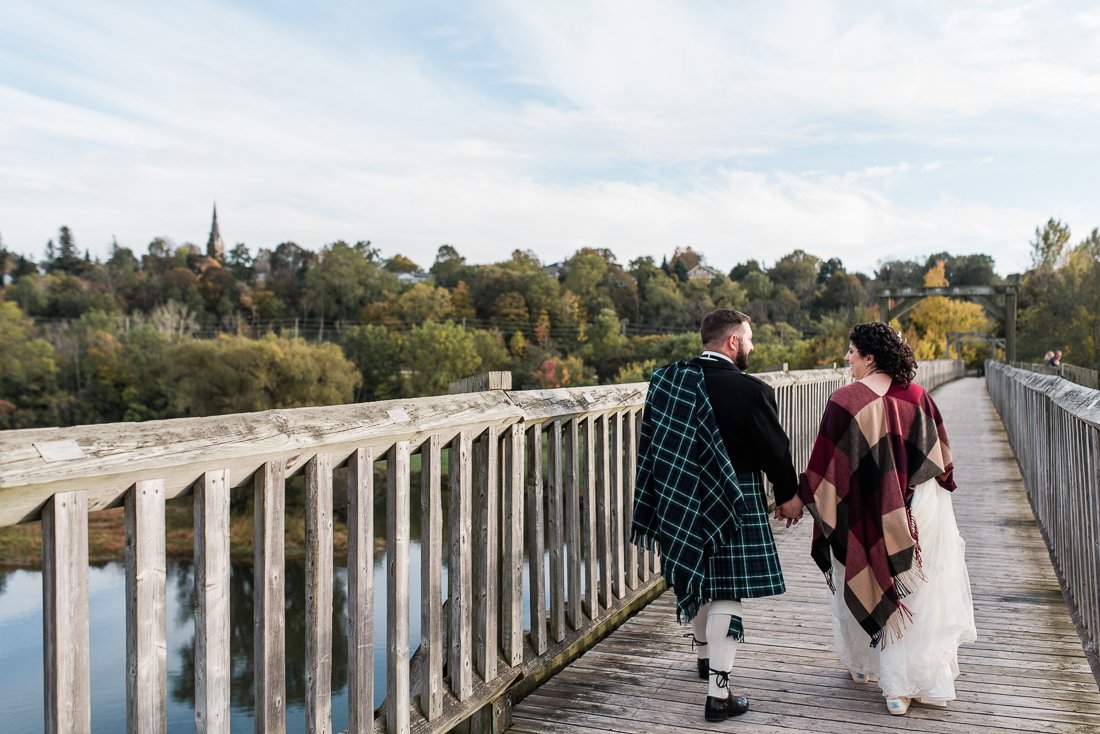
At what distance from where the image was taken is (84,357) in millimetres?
60562

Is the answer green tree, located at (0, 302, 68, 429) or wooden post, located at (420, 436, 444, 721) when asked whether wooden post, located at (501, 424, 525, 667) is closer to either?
wooden post, located at (420, 436, 444, 721)

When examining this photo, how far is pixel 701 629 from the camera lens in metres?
3.13

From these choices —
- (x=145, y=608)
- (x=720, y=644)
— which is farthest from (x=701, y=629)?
(x=145, y=608)

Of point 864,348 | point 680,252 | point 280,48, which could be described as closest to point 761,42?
point 864,348

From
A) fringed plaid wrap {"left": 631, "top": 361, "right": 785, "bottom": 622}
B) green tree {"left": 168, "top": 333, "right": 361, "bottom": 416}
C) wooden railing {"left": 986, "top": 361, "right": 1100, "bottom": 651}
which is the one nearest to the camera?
fringed plaid wrap {"left": 631, "top": 361, "right": 785, "bottom": 622}

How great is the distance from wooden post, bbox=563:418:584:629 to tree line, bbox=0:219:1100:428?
1544 cm

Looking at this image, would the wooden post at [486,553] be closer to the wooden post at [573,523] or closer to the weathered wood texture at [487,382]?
the weathered wood texture at [487,382]

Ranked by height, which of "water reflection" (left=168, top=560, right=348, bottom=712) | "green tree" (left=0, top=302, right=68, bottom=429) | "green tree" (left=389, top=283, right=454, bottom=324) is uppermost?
"green tree" (left=389, top=283, right=454, bottom=324)

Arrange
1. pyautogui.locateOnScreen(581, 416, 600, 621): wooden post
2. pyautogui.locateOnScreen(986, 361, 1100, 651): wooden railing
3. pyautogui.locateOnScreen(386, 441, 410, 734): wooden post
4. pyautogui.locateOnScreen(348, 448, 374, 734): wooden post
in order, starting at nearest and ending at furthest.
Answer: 1. pyautogui.locateOnScreen(348, 448, 374, 734): wooden post
2. pyautogui.locateOnScreen(386, 441, 410, 734): wooden post
3. pyautogui.locateOnScreen(986, 361, 1100, 651): wooden railing
4. pyautogui.locateOnScreen(581, 416, 600, 621): wooden post

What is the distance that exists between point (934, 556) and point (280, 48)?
55.7 metres

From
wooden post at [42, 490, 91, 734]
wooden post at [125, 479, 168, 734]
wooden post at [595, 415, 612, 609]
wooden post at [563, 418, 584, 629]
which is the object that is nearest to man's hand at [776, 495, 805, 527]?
wooden post at [563, 418, 584, 629]

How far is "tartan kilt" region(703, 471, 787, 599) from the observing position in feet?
9.37

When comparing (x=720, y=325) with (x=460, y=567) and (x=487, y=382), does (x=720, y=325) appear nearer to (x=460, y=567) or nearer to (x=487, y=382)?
(x=487, y=382)

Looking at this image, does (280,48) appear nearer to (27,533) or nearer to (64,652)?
(27,533)
